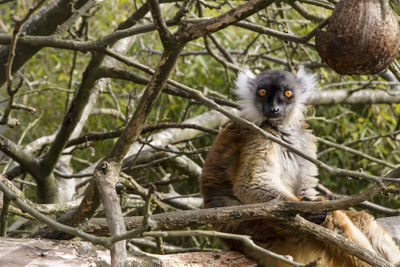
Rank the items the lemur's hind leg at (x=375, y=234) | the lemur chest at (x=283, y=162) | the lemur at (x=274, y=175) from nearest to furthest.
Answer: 1. the lemur at (x=274, y=175)
2. the lemur's hind leg at (x=375, y=234)
3. the lemur chest at (x=283, y=162)

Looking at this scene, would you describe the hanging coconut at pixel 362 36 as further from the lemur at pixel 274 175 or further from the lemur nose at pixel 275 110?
the lemur nose at pixel 275 110

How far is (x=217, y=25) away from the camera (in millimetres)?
2529

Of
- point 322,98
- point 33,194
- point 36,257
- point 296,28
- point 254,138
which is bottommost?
point 36,257

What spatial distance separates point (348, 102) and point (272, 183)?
3736 mm

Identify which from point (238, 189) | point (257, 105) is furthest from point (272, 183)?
point (257, 105)

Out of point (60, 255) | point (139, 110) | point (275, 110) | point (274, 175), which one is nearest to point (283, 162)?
point (274, 175)

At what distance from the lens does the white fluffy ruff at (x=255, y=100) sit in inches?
215

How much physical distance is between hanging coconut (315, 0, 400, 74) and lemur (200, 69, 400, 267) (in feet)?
5.44

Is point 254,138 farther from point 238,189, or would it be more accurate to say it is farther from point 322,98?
point 322,98

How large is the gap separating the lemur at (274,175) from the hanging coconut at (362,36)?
1.66 m

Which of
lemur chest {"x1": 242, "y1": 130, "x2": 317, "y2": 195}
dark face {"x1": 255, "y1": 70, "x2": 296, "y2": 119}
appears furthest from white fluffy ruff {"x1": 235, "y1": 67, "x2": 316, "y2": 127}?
lemur chest {"x1": 242, "y1": 130, "x2": 317, "y2": 195}

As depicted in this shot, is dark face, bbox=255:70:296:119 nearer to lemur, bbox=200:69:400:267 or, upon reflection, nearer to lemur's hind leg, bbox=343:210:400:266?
lemur, bbox=200:69:400:267

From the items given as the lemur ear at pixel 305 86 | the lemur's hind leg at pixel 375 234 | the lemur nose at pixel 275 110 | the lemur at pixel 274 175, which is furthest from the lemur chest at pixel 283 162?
the lemur's hind leg at pixel 375 234

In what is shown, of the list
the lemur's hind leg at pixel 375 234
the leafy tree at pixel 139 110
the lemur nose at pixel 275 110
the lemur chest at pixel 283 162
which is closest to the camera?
the leafy tree at pixel 139 110
